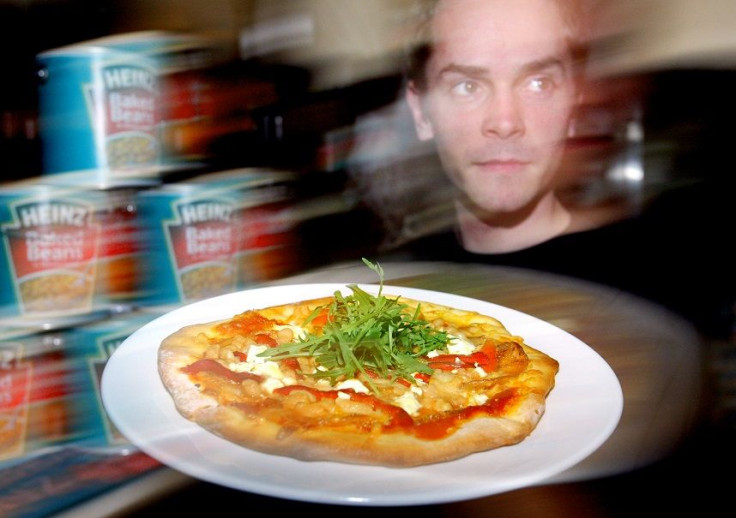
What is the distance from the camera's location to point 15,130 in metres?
0.77

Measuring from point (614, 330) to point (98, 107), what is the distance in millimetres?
828

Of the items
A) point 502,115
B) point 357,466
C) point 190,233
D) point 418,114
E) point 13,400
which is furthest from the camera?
point 418,114

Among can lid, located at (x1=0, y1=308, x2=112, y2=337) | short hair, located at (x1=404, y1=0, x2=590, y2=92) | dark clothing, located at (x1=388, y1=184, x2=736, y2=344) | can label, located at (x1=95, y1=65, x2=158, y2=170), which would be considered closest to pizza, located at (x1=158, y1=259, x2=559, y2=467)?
can lid, located at (x1=0, y1=308, x2=112, y2=337)

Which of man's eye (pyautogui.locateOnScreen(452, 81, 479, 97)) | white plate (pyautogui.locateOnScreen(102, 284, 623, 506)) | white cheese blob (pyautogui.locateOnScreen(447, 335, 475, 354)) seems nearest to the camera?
white plate (pyautogui.locateOnScreen(102, 284, 623, 506))

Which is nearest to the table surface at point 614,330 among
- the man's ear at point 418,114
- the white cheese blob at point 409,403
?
the white cheese blob at point 409,403

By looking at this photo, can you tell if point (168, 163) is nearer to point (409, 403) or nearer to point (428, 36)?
point (409, 403)

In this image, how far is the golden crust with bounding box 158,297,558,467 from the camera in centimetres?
57

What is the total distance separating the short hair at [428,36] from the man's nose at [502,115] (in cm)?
19

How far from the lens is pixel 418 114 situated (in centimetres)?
172

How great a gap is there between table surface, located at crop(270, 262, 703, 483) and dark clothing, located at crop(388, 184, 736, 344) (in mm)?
126

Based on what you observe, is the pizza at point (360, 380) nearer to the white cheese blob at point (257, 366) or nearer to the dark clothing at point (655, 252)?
the white cheese blob at point (257, 366)

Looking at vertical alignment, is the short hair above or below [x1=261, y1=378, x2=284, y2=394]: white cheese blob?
above

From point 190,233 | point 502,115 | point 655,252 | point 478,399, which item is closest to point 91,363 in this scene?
point 190,233

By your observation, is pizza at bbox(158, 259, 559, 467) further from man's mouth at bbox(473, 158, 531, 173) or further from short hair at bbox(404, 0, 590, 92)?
short hair at bbox(404, 0, 590, 92)
